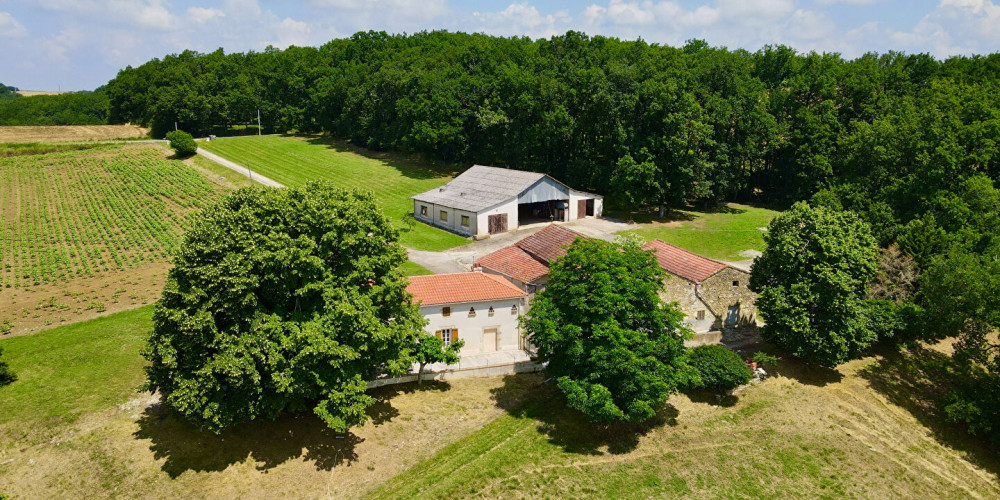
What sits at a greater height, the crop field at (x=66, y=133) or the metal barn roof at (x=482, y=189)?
the crop field at (x=66, y=133)

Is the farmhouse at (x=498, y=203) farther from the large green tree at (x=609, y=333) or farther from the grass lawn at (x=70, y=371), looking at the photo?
the grass lawn at (x=70, y=371)

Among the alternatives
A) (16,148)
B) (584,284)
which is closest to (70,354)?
(584,284)

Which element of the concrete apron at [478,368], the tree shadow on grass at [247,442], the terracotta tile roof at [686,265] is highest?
the terracotta tile roof at [686,265]

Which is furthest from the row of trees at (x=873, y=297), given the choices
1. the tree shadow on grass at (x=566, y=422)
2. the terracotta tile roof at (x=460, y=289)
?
the terracotta tile roof at (x=460, y=289)

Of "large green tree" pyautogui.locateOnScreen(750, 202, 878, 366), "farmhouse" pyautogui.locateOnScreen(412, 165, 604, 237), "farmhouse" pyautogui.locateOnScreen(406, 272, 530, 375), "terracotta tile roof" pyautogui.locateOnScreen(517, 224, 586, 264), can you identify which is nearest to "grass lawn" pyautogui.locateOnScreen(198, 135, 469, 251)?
"farmhouse" pyautogui.locateOnScreen(412, 165, 604, 237)

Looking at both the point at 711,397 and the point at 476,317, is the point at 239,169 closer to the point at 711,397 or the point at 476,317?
the point at 476,317
